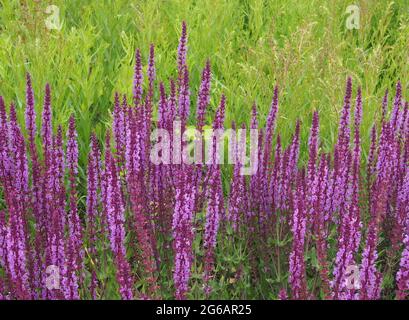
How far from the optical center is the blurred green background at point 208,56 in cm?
402

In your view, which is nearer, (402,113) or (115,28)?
(402,113)

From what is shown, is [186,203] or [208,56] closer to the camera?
[186,203]

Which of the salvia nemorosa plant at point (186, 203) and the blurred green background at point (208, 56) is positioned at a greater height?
the blurred green background at point (208, 56)

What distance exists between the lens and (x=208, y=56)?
4.67m

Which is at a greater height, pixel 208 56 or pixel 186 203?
pixel 208 56

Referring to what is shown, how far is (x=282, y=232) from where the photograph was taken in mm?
3092

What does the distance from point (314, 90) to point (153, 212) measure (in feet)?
5.97

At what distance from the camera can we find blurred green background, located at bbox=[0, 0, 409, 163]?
4023 millimetres

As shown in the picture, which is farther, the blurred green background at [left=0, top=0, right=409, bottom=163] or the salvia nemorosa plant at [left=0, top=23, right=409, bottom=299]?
the blurred green background at [left=0, top=0, right=409, bottom=163]

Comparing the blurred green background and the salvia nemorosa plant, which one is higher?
the blurred green background

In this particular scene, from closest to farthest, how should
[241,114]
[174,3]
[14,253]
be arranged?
[14,253] → [241,114] → [174,3]

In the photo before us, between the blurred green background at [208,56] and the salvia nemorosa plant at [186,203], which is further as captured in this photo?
the blurred green background at [208,56]

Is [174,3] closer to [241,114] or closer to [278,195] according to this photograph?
[241,114]

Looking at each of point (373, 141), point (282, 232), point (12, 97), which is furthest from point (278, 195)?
point (12, 97)
